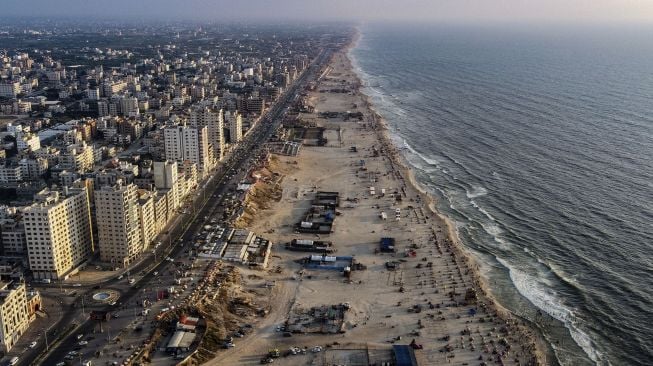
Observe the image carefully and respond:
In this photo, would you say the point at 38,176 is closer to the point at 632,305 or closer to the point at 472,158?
the point at 472,158

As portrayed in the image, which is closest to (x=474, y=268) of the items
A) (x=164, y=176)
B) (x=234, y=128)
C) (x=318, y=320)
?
(x=318, y=320)

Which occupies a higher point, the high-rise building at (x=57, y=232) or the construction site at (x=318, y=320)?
the high-rise building at (x=57, y=232)

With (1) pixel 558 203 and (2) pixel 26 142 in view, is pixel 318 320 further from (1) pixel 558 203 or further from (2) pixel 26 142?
(2) pixel 26 142

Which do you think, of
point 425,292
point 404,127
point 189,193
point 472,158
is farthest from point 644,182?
point 189,193

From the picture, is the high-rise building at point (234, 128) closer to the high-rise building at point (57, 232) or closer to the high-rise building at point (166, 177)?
the high-rise building at point (166, 177)

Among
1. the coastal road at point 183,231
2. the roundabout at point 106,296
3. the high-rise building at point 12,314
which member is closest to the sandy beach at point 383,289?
the coastal road at point 183,231
